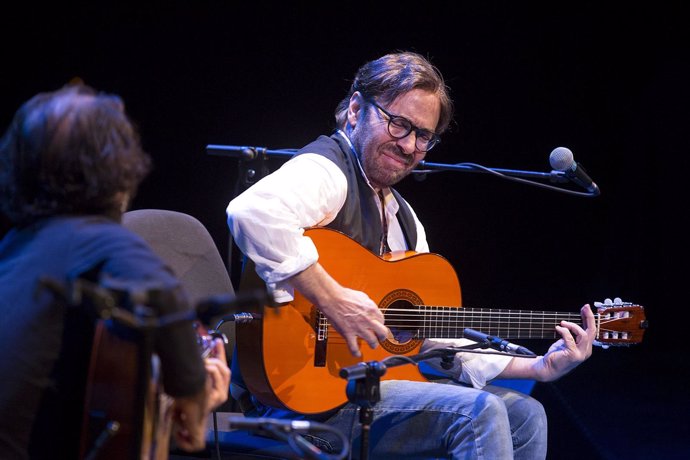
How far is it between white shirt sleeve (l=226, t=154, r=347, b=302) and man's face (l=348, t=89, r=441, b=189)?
1.18ft

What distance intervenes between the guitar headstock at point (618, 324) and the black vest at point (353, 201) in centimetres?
103

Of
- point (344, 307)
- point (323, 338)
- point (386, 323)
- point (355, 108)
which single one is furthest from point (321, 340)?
point (355, 108)

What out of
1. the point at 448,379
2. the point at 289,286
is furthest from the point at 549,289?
the point at 289,286

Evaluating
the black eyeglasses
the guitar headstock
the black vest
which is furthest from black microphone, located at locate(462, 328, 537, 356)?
the black eyeglasses

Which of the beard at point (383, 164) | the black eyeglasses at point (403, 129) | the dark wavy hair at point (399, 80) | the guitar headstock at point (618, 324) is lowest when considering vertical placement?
the guitar headstock at point (618, 324)

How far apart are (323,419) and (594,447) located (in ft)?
6.37

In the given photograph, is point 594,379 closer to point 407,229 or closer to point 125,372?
point 407,229

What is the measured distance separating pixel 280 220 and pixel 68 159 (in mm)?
1113

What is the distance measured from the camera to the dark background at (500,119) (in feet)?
14.8

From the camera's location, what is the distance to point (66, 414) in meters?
1.74

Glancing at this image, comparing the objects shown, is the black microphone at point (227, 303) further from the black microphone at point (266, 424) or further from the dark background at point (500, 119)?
the dark background at point (500, 119)

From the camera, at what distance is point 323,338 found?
2.90 meters

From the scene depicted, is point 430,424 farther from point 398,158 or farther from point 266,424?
point 266,424

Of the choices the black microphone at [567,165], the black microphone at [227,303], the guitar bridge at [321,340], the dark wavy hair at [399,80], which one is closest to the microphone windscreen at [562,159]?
the black microphone at [567,165]
